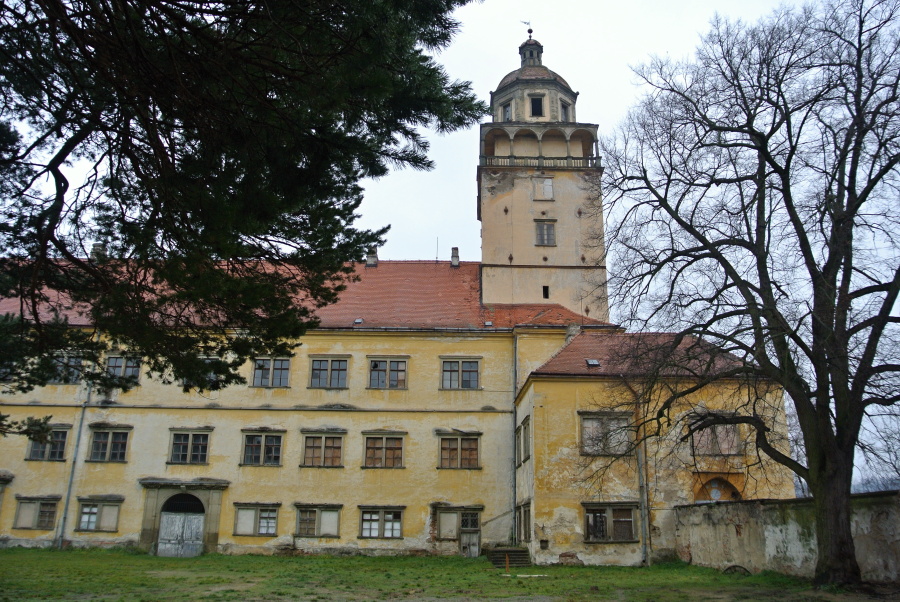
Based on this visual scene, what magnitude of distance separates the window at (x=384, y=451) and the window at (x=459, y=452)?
157 centimetres

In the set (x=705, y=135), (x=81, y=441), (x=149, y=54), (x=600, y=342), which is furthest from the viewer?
(x=81, y=441)

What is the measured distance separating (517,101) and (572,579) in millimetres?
21263

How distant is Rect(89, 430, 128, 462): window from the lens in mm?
26453

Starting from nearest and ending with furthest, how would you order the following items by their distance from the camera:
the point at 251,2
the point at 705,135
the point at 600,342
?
the point at 251,2
the point at 705,135
the point at 600,342

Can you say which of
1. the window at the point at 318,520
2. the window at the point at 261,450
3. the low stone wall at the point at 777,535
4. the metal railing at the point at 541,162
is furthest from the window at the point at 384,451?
the metal railing at the point at 541,162

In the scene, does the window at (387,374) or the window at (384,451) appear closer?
the window at (384,451)

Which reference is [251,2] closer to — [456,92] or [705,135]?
[456,92]

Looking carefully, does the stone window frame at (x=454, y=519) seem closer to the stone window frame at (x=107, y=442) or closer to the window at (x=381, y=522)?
the window at (x=381, y=522)

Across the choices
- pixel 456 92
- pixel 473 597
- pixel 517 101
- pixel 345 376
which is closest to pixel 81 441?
pixel 345 376

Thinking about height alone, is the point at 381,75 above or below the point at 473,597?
above

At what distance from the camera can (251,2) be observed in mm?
6250

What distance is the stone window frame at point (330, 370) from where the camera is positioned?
27.0 m

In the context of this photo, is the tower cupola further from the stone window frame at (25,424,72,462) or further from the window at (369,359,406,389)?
the stone window frame at (25,424,72,462)

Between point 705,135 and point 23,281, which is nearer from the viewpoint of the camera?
point 23,281
